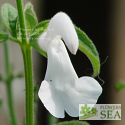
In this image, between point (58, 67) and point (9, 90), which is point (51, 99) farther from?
point (9, 90)

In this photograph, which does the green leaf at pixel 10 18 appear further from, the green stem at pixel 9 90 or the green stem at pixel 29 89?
the green stem at pixel 9 90

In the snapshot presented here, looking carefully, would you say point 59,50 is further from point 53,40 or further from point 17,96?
point 17,96

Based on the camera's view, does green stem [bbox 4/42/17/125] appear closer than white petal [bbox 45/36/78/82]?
No

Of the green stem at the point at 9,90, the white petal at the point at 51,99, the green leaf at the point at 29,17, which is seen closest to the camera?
the white petal at the point at 51,99

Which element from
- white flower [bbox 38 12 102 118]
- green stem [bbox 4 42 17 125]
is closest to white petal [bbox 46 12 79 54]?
white flower [bbox 38 12 102 118]

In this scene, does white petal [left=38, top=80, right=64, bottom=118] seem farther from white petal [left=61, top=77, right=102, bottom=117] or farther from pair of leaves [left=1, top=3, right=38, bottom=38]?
pair of leaves [left=1, top=3, right=38, bottom=38]

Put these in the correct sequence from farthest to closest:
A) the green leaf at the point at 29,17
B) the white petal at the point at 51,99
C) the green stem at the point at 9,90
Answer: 1. the green stem at the point at 9,90
2. the green leaf at the point at 29,17
3. the white petal at the point at 51,99

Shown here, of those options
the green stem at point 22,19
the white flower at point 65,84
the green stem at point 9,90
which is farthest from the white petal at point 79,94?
the green stem at point 9,90
